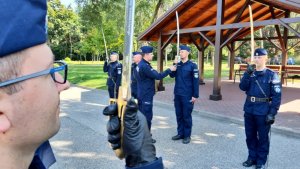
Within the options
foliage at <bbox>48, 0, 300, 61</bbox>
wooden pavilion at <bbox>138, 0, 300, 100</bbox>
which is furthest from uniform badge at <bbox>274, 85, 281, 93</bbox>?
foliage at <bbox>48, 0, 300, 61</bbox>

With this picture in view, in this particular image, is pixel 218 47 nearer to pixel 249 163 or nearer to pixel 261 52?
pixel 261 52

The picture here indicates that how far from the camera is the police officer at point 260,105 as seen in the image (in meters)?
4.64

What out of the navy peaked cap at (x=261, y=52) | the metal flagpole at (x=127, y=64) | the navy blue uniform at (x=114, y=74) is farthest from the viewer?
the navy blue uniform at (x=114, y=74)

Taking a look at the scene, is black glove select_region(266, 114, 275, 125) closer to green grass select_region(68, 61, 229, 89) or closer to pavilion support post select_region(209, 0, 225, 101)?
pavilion support post select_region(209, 0, 225, 101)

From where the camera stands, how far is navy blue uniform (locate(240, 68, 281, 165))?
4.66m

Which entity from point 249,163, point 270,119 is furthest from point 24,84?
point 249,163

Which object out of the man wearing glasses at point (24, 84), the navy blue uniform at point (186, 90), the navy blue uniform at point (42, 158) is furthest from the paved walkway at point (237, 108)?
the man wearing glasses at point (24, 84)

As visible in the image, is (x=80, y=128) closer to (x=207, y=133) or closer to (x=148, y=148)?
(x=207, y=133)

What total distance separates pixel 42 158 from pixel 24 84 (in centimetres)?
64

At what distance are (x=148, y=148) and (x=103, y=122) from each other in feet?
20.6

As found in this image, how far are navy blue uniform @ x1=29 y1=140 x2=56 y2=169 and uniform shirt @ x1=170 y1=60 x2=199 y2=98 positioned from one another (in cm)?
508

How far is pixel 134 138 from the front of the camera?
1.66 meters

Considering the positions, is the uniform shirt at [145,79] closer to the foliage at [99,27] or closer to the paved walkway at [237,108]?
the paved walkway at [237,108]

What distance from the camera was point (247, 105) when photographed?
4957 millimetres
